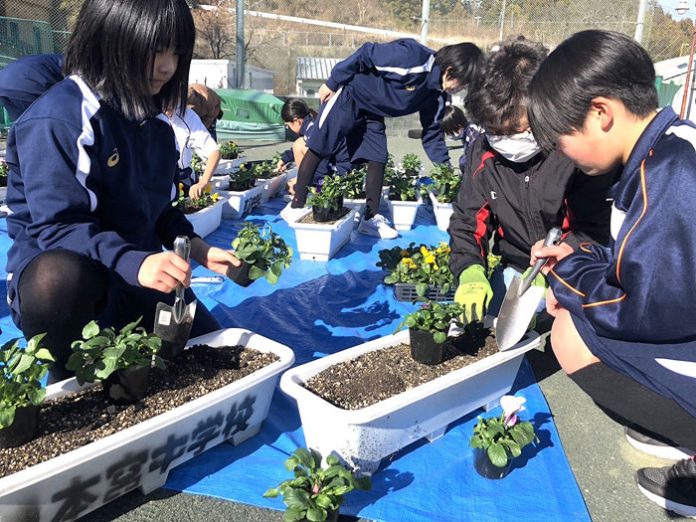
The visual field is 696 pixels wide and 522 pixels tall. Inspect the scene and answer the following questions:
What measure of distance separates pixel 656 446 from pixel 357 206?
2945 mm

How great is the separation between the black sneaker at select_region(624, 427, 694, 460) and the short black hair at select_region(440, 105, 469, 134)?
3.40 metres

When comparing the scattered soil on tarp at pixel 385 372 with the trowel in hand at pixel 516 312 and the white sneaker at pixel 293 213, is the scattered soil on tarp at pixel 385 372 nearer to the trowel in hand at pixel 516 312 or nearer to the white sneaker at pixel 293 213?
the trowel in hand at pixel 516 312

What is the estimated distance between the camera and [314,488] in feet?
4.66

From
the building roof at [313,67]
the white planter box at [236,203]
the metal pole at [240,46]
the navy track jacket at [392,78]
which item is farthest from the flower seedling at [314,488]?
the building roof at [313,67]

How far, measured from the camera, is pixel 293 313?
2.86 meters

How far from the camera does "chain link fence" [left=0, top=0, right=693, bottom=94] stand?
1045cm

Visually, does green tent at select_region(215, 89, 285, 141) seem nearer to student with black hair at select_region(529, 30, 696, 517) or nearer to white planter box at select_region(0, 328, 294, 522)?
white planter box at select_region(0, 328, 294, 522)

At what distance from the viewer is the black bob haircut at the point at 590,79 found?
1.37m

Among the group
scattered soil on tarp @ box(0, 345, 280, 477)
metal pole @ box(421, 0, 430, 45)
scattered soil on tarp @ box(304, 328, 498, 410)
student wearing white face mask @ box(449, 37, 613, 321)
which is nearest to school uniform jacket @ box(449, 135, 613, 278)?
student wearing white face mask @ box(449, 37, 613, 321)

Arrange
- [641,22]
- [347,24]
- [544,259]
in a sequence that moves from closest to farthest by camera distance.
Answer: [544,259]
[641,22]
[347,24]

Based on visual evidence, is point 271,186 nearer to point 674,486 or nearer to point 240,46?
point 674,486

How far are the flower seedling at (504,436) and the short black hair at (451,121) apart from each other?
3.52 meters

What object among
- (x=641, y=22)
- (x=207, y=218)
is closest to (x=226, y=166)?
(x=207, y=218)

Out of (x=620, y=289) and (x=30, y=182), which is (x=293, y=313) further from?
(x=620, y=289)
